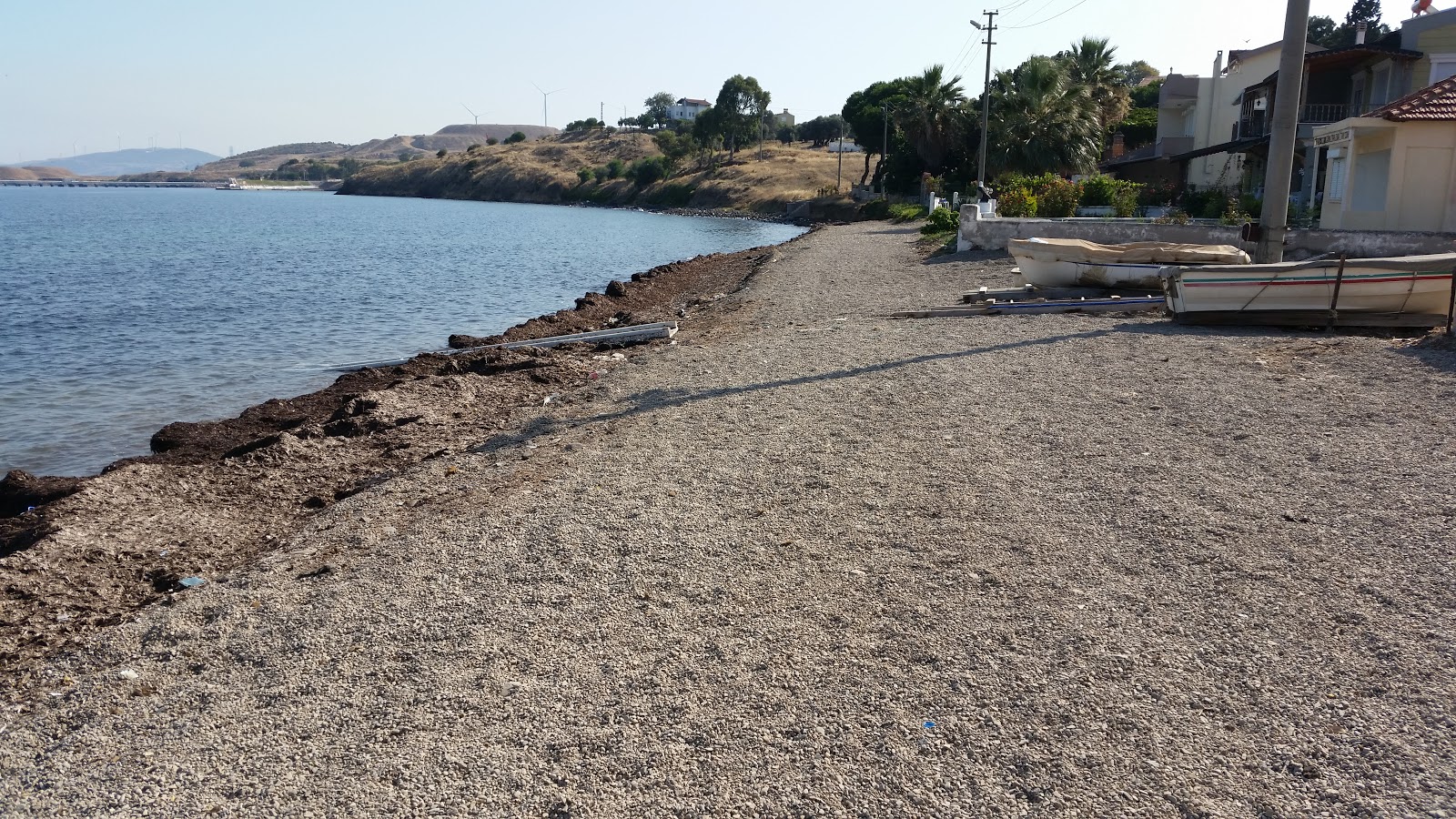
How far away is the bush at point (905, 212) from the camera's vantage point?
5741cm

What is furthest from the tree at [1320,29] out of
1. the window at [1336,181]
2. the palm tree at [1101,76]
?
the window at [1336,181]

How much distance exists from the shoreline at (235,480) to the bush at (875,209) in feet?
180

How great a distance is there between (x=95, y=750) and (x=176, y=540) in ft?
12.2

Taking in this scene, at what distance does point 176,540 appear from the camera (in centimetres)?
820

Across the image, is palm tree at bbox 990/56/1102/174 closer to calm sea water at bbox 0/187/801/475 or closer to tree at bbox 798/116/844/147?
calm sea water at bbox 0/187/801/475

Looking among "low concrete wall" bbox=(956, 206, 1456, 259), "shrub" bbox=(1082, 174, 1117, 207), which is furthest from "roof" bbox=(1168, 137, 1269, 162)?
"low concrete wall" bbox=(956, 206, 1456, 259)

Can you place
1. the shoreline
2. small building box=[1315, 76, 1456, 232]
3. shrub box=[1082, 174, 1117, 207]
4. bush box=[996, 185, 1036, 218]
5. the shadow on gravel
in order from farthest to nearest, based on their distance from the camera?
shrub box=[1082, 174, 1117, 207] → bush box=[996, 185, 1036, 218] → small building box=[1315, 76, 1456, 232] → the shadow on gravel → the shoreline

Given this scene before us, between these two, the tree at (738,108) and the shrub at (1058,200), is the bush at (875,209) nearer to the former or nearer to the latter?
the shrub at (1058,200)

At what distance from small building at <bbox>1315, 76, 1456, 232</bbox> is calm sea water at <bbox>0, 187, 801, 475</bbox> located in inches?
749

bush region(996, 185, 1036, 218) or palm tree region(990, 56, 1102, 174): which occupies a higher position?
palm tree region(990, 56, 1102, 174)

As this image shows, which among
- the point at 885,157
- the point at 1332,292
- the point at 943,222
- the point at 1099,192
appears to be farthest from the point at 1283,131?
the point at 885,157

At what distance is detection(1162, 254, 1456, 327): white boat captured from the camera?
1298 cm

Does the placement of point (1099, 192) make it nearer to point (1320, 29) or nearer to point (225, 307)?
point (225, 307)

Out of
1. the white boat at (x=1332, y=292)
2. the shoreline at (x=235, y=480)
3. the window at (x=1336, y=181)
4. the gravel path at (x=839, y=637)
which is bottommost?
the shoreline at (x=235, y=480)
